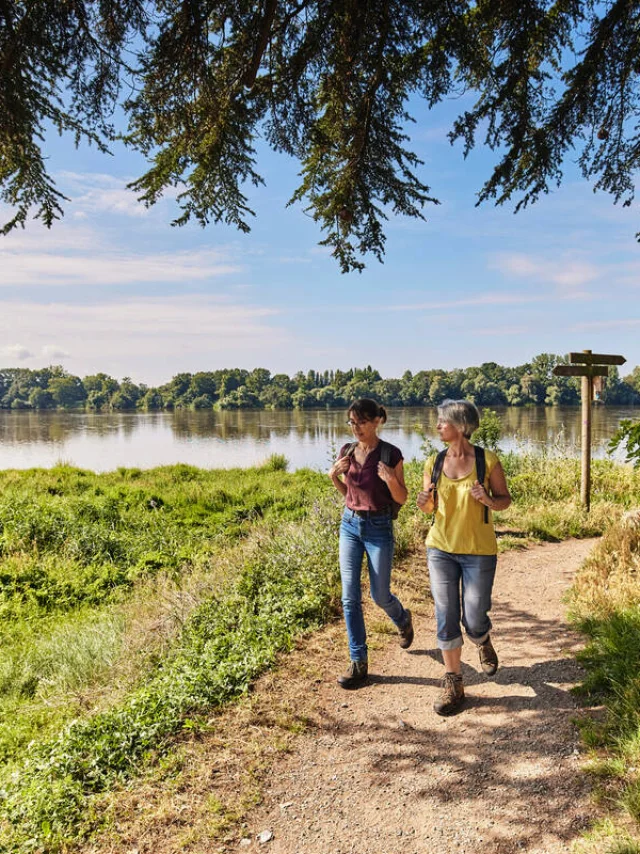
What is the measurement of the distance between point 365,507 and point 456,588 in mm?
787

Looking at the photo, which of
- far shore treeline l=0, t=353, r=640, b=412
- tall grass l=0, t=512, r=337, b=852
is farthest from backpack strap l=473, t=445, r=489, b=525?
far shore treeline l=0, t=353, r=640, b=412

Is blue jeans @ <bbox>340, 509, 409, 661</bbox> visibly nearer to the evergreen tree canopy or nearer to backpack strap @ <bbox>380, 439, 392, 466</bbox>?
backpack strap @ <bbox>380, 439, 392, 466</bbox>

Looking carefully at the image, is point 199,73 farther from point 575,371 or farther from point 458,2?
point 575,371

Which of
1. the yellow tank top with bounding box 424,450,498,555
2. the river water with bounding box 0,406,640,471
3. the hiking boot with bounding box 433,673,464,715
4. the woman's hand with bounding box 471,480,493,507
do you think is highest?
the woman's hand with bounding box 471,480,493,507

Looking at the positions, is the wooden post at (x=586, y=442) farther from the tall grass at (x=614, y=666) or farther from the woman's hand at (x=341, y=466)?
the woman's hand at (x=341, y=466)

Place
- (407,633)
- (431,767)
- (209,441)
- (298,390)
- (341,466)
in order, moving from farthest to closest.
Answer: (298,390) → (209,441) → (407,633) → (341,466) → (431,767)

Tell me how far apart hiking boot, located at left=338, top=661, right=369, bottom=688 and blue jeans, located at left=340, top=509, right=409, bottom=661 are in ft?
0.49

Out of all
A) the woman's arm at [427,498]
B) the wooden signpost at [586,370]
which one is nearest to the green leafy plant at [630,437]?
the woman's arm at [427,498]

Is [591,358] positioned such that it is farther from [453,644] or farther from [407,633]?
[453,644]

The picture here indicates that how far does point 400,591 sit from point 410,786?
2961 mm

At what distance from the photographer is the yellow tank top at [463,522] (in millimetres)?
3441

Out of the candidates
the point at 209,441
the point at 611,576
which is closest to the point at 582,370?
the point at 611,576

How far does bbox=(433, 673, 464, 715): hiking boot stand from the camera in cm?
362

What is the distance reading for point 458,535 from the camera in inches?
136
